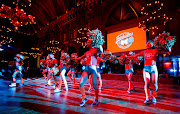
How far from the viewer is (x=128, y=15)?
24.3m

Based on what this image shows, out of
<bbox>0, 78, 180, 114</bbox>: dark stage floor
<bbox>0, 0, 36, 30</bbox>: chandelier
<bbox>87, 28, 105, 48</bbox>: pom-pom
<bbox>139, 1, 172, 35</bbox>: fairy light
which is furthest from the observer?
<bbox>0, 0, 36, 30</bbox>: chandelier

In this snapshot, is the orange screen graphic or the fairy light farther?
the orange screen graphic

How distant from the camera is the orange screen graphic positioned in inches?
548

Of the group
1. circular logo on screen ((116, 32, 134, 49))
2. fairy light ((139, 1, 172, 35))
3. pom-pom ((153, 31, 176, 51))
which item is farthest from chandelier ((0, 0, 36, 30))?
circular logo on screen ((116, 32, 134, 49))

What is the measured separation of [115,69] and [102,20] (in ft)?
24.1

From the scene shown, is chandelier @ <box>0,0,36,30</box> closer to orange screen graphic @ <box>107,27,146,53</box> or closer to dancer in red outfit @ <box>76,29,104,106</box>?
dancer in red outfit @ <box>76,29,104,106</box>

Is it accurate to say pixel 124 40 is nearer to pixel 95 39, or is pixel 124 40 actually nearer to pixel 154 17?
pixel 154 17

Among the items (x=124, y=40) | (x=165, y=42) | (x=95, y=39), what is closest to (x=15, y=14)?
(x=95, y=39)

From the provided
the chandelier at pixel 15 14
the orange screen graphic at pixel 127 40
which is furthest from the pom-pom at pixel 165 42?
the chandelier at pixel 15 14

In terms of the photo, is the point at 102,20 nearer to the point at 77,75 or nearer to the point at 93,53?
the point at 77,75

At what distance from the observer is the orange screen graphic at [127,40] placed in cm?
1392

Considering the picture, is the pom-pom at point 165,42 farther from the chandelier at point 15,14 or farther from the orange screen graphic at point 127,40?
the chandelier at point 15,14

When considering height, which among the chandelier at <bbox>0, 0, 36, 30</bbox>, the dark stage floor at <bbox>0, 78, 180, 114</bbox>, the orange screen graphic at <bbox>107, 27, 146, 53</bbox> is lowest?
the dark stage floor at <bbox>0, 78, 180, 114</bbox>

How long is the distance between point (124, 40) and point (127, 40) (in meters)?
0.40
